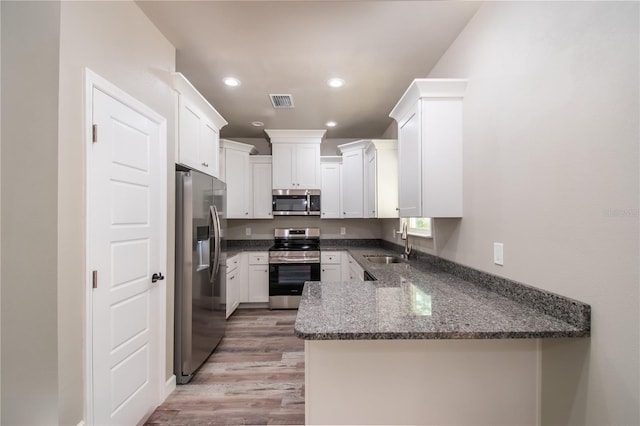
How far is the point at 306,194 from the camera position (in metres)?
4.28

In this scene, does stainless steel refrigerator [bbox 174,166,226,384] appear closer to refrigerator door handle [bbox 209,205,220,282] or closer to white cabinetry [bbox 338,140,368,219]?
refrigerator door handle [bbox 209,205,220,282]

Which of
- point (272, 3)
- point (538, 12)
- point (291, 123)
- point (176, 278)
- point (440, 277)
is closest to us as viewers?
point (538, 12)

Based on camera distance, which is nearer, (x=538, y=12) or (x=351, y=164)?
(x=538, y=12)

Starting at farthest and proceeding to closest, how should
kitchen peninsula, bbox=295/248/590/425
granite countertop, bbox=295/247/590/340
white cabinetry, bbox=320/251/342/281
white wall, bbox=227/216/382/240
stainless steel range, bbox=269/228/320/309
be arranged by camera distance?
1. white wall, bbox=227/216/382/240
2. white cabinetry, bbox=320/251/342/281
3. stainless steel range, bbox=269/228/320/309
4. kitchen peninsula, bbox=295/248/590/425
5. granite countertop, bbox=295/247/590/340

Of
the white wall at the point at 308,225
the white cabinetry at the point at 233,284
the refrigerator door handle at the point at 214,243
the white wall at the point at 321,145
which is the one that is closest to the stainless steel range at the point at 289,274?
the white cabinetry at the point at 233,284

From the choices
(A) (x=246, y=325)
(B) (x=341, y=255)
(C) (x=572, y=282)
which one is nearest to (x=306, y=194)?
(B) (x=341, y=255)

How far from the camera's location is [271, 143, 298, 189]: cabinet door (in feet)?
13.9

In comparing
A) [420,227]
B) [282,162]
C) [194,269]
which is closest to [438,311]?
[420,227]

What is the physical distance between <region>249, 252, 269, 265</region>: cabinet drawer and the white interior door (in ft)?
6.94

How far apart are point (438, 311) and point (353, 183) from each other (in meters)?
3.02

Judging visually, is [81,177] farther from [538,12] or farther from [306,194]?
[306,194]

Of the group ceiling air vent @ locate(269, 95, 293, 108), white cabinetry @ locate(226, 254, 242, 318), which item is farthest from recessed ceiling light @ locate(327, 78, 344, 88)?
white cabinetry @ locate(226, 254, 242, 318)

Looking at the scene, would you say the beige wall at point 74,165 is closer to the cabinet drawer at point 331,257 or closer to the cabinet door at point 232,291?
the cabinet door at point 232,291

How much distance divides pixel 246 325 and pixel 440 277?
253 cm
